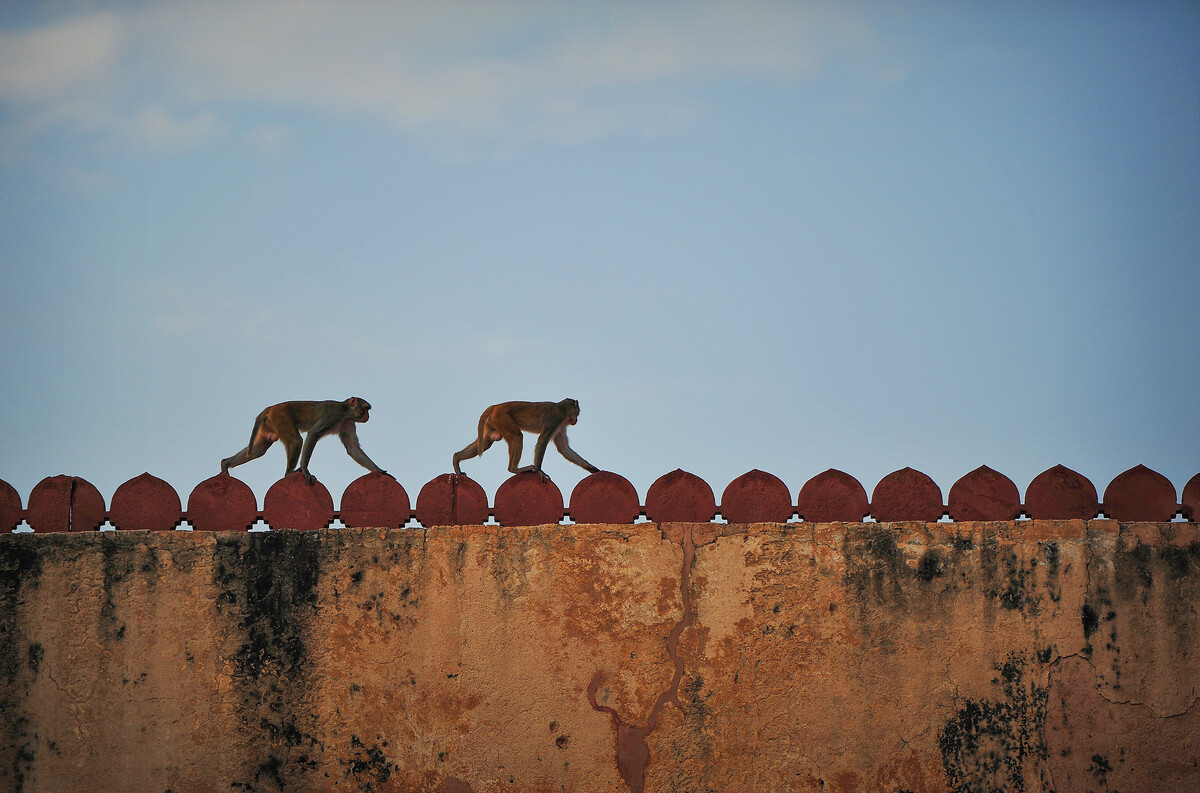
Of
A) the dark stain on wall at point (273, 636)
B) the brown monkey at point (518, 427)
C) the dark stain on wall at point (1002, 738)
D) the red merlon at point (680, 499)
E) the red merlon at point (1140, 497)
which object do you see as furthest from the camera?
the brown monkey at point (518, 427)

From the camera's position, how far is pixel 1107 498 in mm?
5637

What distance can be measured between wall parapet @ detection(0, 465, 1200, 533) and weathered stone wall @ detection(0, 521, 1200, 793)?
6.1 inches

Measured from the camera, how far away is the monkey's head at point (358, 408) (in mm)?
6703

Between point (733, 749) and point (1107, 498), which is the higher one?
point (1107, 498)

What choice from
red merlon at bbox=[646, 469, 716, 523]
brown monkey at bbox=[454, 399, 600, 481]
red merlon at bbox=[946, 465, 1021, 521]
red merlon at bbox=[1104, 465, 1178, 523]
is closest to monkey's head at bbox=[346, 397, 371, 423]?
brown monkey at bbox=[454, 399, 600, 481]

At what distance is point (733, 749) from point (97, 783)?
9.70ft

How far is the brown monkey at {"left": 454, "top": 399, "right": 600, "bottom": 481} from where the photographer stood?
6.46 metres

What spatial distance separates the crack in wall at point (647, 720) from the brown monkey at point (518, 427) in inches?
48.6

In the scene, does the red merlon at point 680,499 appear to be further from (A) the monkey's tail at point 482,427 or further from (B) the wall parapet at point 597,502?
(A) the monkey's tail at point 482,427

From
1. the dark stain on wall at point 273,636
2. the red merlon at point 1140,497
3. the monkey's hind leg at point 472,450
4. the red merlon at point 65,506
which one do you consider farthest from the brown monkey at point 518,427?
the red merlon at point 1140,497

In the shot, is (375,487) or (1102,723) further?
(375,487)

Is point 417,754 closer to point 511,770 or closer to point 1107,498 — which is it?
point 511,770

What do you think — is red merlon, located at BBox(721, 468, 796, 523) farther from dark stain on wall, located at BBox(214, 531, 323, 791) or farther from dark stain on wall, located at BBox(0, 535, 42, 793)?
dark stain on wall, located at BBox(0, 535, 42, 793)

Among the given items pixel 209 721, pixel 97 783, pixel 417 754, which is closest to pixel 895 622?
pixel 417 754
